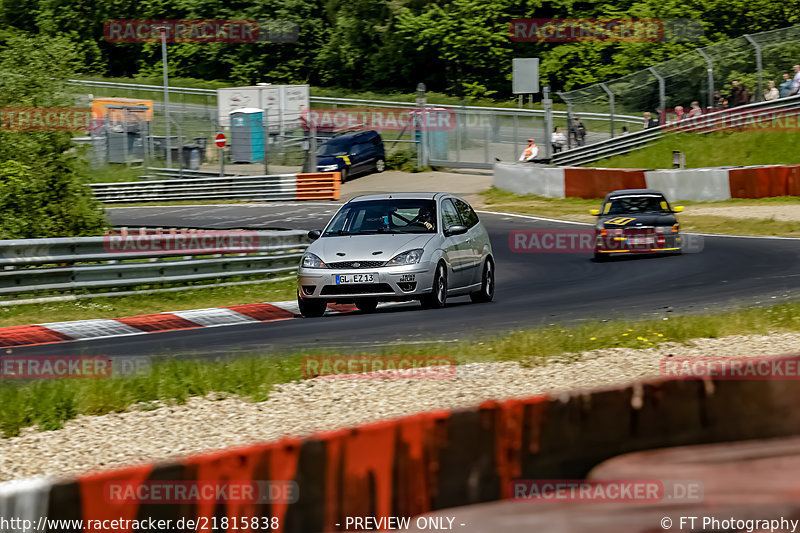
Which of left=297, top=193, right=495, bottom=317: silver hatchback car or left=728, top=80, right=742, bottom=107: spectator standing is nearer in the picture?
left=297, top=193, right=495, bottom=317: silver hatchback car

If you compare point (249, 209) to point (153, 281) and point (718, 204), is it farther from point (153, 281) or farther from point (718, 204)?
point (153, 281)

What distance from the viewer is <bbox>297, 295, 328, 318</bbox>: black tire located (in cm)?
1375

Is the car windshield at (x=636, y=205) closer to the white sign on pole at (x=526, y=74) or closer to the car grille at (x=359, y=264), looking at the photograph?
the car grille at (x=359, y=264)

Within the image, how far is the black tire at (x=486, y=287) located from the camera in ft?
49.7

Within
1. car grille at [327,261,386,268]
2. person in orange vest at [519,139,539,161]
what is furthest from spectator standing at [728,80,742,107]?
car grille at [327,261,386,268]

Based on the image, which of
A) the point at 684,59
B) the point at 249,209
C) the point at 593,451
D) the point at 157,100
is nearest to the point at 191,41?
the point at 157,100

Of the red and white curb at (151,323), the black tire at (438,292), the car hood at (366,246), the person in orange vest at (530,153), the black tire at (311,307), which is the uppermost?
the person in orange vest at (530,153)

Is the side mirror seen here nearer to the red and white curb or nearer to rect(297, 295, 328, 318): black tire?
rect(297, 295, 328, 318): black tire

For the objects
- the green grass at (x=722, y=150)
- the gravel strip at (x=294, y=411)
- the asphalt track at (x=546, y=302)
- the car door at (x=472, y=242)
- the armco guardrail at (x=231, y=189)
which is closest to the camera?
the gravel strip at (x=294, y=411)

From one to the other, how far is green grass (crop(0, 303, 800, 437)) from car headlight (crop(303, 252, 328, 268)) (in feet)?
11.4

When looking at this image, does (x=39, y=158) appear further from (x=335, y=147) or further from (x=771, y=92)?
(x=771, y=92)

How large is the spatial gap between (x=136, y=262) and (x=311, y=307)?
3722mm

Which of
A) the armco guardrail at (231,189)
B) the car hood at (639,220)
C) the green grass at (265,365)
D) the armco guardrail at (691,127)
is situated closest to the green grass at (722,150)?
the armco guardrail at (691,127)

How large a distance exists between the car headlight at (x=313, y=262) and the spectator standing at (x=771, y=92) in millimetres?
24907
